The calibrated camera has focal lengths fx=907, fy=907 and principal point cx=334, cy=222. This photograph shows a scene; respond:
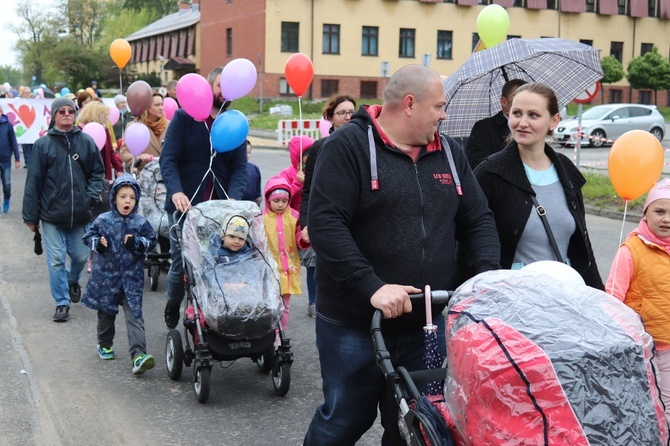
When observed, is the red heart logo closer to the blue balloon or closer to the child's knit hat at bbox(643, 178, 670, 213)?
the blue balloon

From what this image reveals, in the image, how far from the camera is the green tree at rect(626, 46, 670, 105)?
55812 millimetres

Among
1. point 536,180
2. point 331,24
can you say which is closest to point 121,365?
point 536,180

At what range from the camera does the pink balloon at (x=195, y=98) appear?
7.05 metres


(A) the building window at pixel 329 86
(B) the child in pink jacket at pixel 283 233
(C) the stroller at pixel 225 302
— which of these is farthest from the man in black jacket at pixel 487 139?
(A) the building window at pixel 329 86

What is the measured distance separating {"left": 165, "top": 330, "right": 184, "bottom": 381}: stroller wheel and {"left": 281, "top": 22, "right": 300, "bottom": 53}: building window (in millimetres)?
53900

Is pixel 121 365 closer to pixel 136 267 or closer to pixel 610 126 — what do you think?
pixel 136 267

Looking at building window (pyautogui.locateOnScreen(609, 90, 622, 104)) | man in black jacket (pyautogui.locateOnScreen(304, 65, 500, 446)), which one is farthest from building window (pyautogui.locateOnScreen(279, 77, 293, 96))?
man in black jacket (pyautogui.locateOnScreen(304, 65, 500, 446))

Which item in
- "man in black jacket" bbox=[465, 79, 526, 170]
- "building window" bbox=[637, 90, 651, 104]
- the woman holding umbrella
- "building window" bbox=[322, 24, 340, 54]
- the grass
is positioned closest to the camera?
the woman holding umbrella

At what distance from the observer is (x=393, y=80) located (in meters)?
3.77

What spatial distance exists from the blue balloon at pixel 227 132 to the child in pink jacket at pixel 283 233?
97 centimetres

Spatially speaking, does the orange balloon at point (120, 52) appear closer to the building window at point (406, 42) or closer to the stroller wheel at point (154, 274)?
the stroller wheel at point (154, 274)

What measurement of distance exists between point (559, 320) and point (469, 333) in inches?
10.7

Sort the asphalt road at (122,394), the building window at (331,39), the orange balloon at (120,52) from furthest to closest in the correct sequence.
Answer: the building window at (331,39) → the orange balloon at (120,52) → the asphalt road at (122,394)

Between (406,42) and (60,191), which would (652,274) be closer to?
(60,191)
